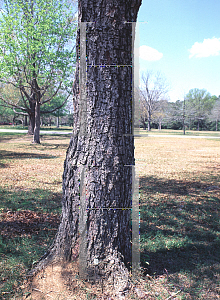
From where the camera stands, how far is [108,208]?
2182 mm

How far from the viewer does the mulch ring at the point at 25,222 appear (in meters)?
3.43

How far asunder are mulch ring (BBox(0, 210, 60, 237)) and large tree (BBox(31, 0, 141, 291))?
146 cm

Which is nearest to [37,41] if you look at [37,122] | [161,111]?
[37,122]

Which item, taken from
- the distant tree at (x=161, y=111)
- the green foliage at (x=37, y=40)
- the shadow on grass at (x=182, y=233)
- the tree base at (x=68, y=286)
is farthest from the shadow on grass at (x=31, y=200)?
the distant tree at (x=161, y=111)

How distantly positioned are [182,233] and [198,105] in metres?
42.4

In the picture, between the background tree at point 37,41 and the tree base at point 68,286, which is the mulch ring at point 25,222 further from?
the background tree at point 37,41

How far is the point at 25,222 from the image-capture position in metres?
3.71

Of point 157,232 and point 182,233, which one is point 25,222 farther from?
point 182,233

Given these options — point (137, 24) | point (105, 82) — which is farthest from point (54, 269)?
point (137, 24)

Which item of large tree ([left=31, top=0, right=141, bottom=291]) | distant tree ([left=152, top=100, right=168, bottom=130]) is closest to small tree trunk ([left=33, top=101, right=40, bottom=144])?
large tree ([left=31, top=0, right=141, bottom=291])

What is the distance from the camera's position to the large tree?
2098 millimetres

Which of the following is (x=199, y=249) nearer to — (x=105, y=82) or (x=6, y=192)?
(x=105, y=82)

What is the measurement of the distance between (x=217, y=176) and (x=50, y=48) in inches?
468

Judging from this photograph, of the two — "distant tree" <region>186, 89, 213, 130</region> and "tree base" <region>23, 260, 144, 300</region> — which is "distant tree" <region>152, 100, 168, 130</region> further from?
"tree base" <region>23, 260, 144, 300</region>
